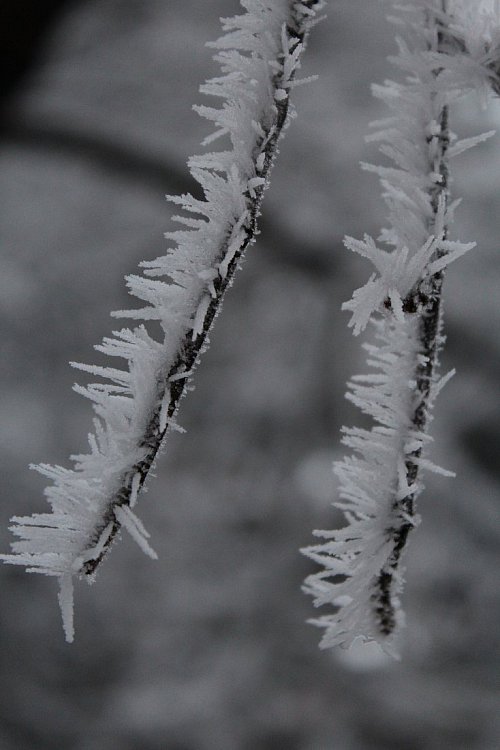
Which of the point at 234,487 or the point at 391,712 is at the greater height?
the point at 234,487

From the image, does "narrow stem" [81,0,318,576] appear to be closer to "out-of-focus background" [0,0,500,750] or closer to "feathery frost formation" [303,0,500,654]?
"feathery frost formation" [303,0,500,654]

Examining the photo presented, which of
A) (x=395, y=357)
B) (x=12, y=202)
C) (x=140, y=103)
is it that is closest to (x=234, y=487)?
(x=12, y=202)

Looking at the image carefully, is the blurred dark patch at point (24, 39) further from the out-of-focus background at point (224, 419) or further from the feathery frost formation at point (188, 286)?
the feathery frost formation at point (188, 286)

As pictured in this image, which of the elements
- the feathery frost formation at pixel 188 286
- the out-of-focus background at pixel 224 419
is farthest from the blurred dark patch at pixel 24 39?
the feathery frost formation at pixel 188 286

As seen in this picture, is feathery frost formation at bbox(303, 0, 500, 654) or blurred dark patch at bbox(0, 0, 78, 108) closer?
feathery frost formation at bbox(303, 0, 500, 654)

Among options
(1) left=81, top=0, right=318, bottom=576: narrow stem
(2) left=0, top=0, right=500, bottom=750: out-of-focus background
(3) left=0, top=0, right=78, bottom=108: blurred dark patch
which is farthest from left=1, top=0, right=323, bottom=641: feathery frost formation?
(3) left=0, top=0, right=78, bottom=108: blurred dark patch

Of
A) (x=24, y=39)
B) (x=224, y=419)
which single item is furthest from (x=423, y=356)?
(x=24, y=39)

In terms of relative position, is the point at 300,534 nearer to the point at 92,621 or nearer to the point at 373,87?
the point at 92,621
